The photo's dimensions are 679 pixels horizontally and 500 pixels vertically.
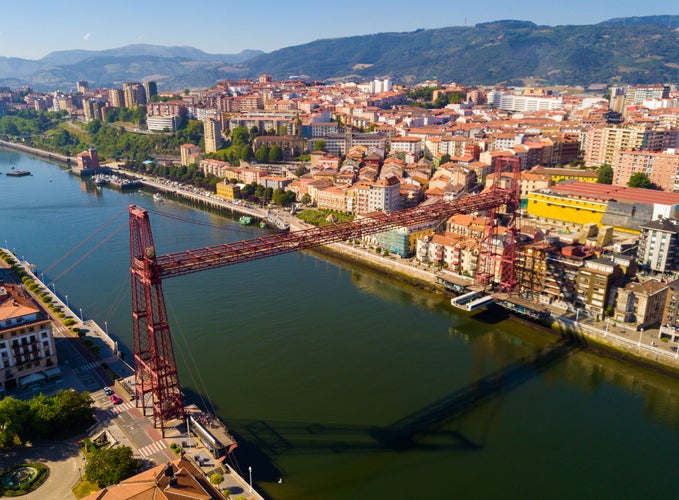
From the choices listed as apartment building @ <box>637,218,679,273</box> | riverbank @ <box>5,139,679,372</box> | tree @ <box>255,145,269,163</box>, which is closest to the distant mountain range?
tree @ <box>255,145,269,163</box>

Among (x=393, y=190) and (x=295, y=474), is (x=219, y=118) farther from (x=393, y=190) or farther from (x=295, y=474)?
(x=295, y=474)

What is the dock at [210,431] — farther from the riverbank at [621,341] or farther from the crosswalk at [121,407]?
the riverbank at [621,341]

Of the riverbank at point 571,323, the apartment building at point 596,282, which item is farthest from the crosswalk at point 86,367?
the apartment building at point 596,282

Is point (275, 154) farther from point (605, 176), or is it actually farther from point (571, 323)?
point (571, 323)

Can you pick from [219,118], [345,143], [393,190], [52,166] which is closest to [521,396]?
[393,190]

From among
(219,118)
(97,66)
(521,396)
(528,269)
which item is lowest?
(521,396)
